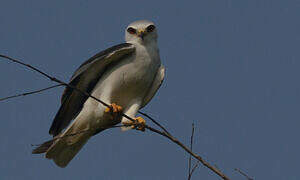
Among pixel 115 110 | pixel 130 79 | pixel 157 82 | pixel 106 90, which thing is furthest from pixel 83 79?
pixel 157 82

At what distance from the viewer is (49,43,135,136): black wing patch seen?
603 centimetres

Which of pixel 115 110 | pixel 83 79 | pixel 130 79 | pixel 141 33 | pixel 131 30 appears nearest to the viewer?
pixel 115 110

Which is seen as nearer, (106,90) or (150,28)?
(106,90)

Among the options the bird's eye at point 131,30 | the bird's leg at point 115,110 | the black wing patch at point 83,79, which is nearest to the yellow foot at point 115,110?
the bird's leg at point 115,110

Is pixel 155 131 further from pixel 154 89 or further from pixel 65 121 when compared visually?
pixel 65 121

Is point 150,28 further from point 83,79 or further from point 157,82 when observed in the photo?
point 83,79

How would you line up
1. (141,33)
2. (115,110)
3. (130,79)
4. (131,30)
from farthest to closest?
(131,30) → (141,33) → (130,79) → (115,110)

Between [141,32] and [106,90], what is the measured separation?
1025 millimetres

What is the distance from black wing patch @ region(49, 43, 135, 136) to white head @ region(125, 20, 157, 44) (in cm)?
38

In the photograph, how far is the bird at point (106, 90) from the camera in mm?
6094

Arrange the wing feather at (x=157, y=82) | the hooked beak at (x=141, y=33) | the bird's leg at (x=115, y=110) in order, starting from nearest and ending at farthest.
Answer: the bird's leg at (x=115, y=110), the wing feather at (x=157, y=82), the hooked beak at (x=141, y=33)

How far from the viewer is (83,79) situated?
629 cm

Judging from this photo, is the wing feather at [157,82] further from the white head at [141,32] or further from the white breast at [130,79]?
the white head at [141,32]

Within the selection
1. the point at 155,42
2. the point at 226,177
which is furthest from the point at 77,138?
the point at 226,177
